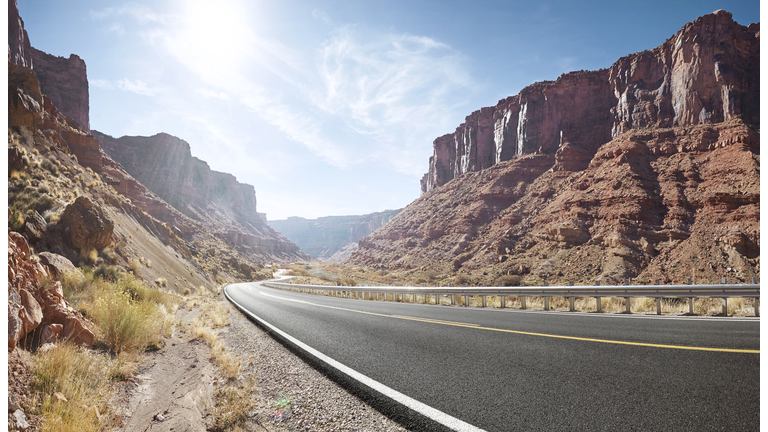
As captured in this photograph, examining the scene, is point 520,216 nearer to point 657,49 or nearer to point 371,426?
point 657,49

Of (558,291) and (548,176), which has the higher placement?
(548,176)

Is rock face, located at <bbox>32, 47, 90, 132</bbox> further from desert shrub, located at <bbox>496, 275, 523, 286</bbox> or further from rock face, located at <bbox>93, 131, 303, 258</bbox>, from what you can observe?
desert shrub, located at <bbox>496, 275, 523, 286</bbox>

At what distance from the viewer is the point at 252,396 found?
147 inches

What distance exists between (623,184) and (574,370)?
5060 centimetres

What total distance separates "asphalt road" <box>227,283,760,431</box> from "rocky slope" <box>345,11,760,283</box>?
3223 cm

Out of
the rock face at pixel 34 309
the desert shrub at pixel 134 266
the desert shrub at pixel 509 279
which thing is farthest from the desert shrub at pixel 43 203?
the desert shrub at pixel 509 279

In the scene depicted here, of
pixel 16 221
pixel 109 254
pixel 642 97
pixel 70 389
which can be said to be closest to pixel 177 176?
pixel 109 254

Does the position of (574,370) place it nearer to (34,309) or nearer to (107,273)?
(34,309)

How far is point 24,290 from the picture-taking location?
166 inches

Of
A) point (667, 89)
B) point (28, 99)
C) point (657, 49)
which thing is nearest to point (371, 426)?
point (28, 99)

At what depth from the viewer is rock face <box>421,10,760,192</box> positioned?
48.9m

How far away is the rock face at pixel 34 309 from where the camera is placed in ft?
12.6

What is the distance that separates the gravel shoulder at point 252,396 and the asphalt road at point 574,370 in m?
0.58

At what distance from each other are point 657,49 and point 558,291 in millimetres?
79150
